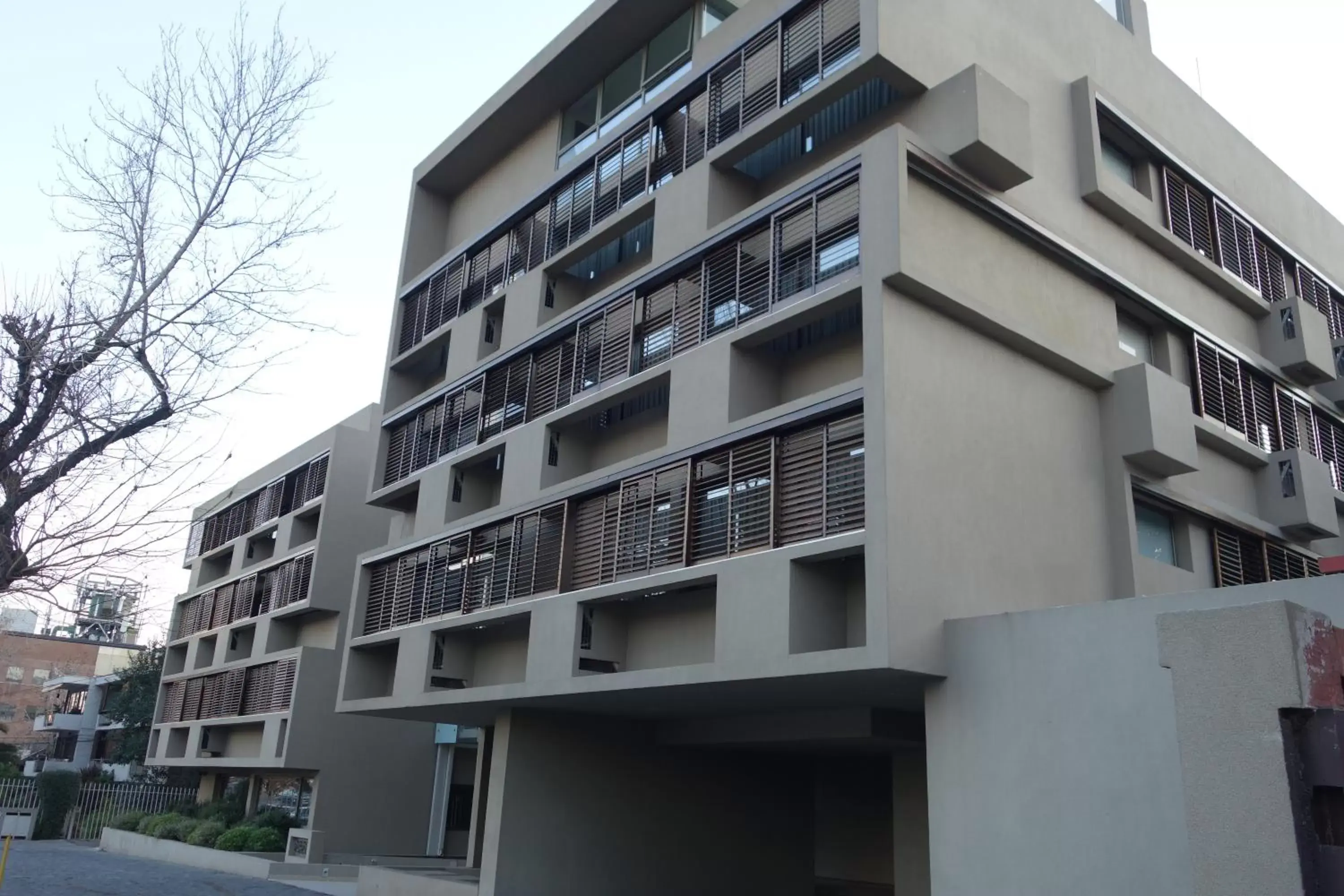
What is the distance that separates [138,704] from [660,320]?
1541 inches

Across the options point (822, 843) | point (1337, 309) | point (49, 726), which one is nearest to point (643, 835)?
point (822, 843)

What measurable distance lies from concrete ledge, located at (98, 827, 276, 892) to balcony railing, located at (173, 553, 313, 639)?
705 cm

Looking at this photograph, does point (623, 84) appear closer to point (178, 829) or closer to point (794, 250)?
point (794, 250)

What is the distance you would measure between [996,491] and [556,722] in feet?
30.2

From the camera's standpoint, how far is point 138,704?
Result: 45719mm

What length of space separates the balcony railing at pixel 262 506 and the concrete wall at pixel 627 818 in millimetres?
16190

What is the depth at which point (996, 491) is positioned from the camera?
12914 millimetres

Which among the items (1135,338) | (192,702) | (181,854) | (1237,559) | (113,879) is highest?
(1135,338)

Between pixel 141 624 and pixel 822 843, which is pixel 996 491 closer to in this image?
pixel 141 624

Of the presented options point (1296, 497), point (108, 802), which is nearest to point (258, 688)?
point (108, 802)

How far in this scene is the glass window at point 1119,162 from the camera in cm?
1748

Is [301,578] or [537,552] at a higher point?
[301,578]

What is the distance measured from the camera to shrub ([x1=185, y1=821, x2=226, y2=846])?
28.9 m

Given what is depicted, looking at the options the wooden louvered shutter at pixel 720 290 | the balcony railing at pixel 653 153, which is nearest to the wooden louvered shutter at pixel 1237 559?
the wooden louvered shutter at pixel 720 290
